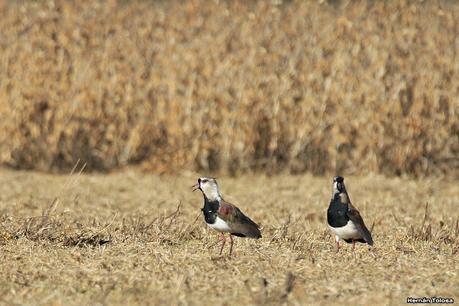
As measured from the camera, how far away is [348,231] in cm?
516

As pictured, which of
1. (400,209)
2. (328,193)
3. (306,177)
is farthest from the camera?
(306,177)

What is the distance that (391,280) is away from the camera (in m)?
4.73

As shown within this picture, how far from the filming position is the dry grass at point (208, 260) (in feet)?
14.7

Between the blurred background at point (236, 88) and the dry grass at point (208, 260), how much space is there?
93.9 inches

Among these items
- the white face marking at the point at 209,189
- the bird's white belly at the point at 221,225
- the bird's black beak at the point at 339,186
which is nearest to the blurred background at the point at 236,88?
the bird's black beak at the point at 339,186

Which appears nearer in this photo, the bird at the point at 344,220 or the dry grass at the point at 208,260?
the dry grass at the point at 208,260

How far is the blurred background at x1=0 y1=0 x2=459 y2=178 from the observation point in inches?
415

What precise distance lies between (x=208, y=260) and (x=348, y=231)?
802mm

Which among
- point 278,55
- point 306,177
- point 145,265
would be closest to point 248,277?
point 145,265

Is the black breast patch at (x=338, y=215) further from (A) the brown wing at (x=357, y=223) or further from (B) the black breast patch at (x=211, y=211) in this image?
(B) the black breast patch at (x=211, y=211)

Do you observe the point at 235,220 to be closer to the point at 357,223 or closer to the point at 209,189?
the point at 209,189

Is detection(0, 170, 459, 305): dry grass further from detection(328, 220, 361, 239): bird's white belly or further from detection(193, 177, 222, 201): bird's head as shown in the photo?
detection(193, 177, 222, 201): bird's head

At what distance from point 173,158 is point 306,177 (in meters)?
1.55

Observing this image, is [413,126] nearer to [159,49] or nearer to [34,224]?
[159,49]
